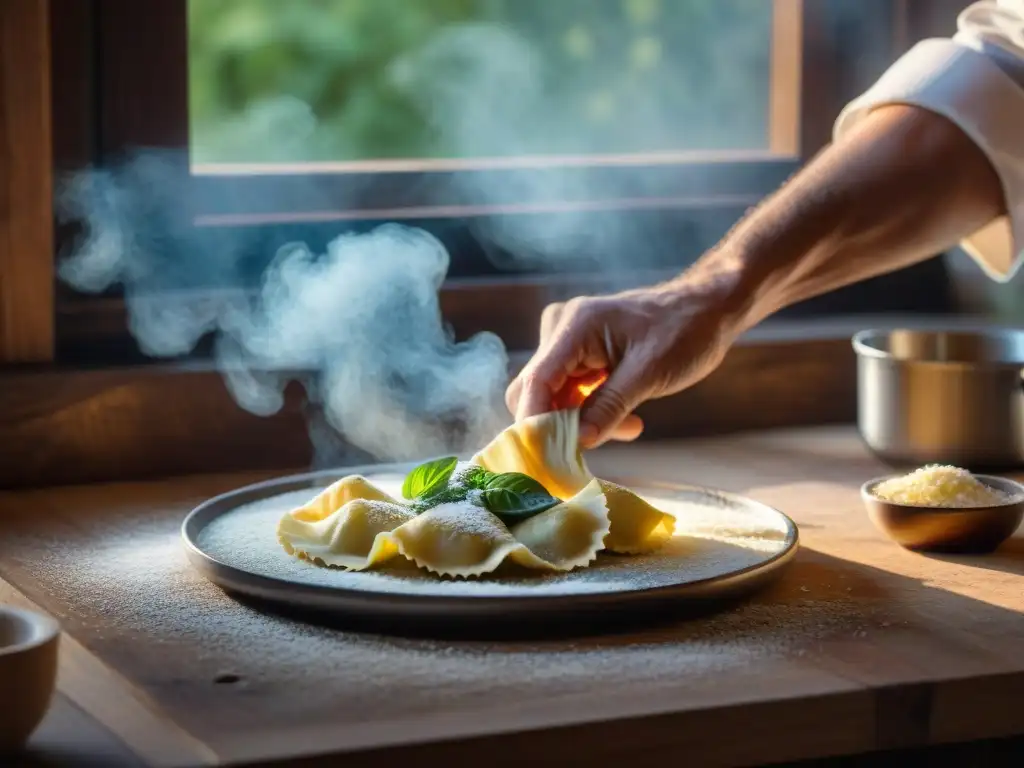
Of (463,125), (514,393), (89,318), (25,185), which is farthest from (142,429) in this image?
(463,125)

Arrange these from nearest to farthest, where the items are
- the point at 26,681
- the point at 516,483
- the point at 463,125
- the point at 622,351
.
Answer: the point at 26,681, the point at 516,483, the point at 622,351, the point at 463,125

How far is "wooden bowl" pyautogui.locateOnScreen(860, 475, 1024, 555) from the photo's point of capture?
166 cm

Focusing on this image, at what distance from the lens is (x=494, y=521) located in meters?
1.54

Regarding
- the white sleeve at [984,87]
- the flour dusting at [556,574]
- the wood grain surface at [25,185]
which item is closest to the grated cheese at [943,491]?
the flour dusting at [556,574]

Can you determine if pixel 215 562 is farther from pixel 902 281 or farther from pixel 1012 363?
pixel 902 281

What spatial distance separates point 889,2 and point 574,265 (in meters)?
0.76

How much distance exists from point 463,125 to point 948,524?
47.2 inches

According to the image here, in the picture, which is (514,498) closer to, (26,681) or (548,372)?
(548,372)

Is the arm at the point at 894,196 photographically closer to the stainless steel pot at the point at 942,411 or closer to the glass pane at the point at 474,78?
the stainless steel pot at the point at 942,411

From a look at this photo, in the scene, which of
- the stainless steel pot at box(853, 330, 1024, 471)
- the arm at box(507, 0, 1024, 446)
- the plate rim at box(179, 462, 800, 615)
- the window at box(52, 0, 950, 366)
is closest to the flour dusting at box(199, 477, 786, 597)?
the plate rim at box(179, 462, 800, 615)

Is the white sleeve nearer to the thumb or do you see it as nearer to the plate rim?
the thumb

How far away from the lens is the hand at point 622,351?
177cm

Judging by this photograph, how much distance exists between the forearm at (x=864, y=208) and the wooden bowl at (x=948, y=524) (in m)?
0.37

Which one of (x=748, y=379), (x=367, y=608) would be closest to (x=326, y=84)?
(x=748, y=379)
